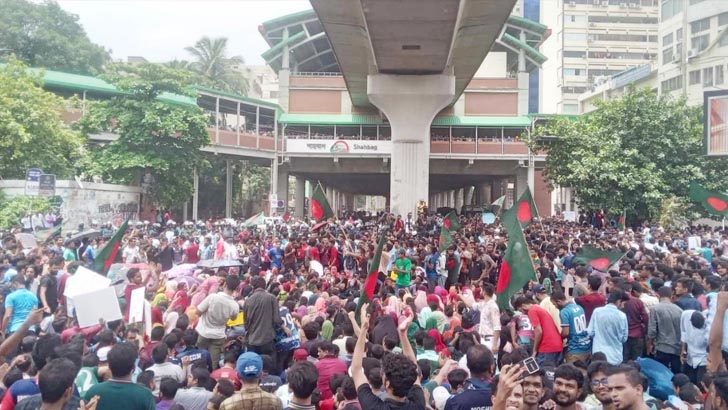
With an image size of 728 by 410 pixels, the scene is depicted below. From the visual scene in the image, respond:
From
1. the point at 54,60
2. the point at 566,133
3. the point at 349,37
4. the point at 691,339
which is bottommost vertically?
the point at 691,339

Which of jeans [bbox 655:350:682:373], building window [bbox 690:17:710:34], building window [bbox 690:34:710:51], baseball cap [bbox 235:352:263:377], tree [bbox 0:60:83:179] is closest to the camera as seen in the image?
baseball cap [bbox 235:352:263:377]

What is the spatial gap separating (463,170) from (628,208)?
14589mm

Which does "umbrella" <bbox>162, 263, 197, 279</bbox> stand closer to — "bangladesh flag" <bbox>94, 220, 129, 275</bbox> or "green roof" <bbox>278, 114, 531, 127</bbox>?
"bangladesh flag" <bbox>94, 220, 129, 275</bbox>

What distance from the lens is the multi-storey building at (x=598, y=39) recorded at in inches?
Answer: 2781

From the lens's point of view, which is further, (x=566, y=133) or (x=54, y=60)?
(x=54, y=60)

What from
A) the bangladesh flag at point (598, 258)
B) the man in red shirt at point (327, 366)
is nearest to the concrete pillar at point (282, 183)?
the bangladesh flag at point (598, 258)

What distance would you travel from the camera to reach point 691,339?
264 inches

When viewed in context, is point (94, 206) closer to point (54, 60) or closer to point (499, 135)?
point (54, 60)

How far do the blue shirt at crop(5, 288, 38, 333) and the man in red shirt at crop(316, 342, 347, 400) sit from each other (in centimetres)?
410

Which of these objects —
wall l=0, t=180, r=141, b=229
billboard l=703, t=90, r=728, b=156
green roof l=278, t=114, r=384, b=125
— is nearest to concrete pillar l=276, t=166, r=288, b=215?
green roof l=278, t=114, r=384, b=125

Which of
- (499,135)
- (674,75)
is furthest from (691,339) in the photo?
(674,75)

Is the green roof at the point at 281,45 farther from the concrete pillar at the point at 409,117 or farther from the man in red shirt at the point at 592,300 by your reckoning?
the man in red shirt at the point at 592,300

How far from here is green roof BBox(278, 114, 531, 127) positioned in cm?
3866

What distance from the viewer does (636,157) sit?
27.3 m
